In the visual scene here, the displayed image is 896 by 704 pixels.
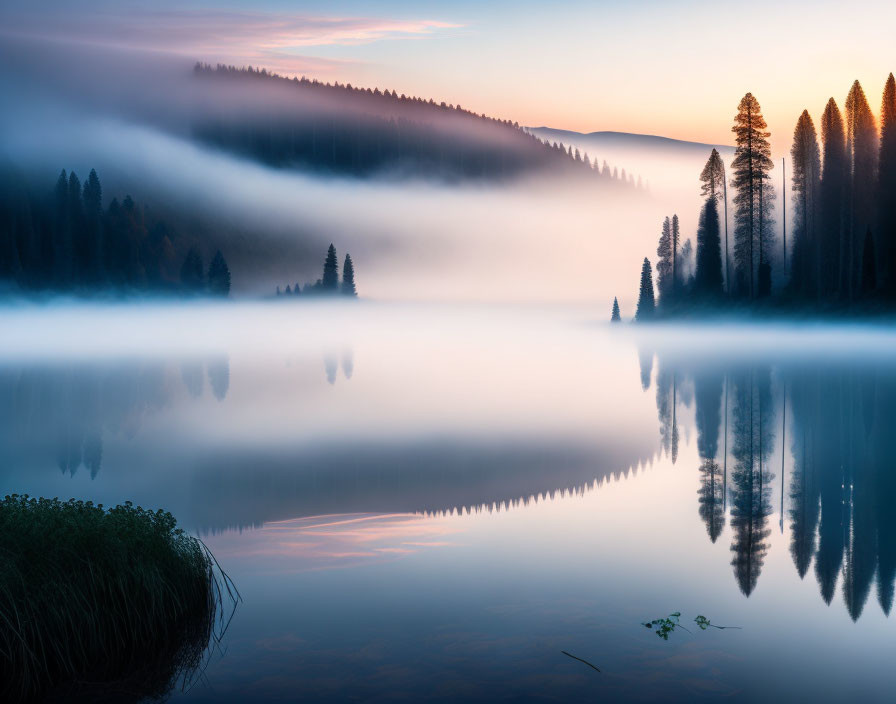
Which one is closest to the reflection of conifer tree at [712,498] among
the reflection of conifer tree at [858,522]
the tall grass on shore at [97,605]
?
the reflection of conifer tree at [858,522]

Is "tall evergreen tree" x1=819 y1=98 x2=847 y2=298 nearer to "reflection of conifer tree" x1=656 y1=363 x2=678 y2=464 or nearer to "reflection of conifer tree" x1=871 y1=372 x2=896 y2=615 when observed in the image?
"reflection of conifer tree" x1=656 y1=363 x2=678 y2=464

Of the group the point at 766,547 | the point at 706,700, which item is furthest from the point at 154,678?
the point at 766,547

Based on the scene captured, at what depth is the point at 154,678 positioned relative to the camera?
13.1m

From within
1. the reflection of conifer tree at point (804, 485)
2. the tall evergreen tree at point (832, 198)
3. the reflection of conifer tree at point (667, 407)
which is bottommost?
the reflection of conifer tree at point (667, 407)

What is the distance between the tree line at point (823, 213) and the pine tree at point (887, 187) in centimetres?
10

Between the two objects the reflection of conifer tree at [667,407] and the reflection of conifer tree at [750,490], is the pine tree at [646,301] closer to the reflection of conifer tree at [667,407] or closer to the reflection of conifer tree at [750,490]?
the reflection of conifer tree at [667,407]

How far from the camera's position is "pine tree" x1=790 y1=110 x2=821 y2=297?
98.4 m

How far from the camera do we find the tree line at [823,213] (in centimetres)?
9418

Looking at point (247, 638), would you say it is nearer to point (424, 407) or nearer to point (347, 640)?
point (347, 640)

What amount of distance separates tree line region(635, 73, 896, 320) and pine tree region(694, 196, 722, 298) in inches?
4.5

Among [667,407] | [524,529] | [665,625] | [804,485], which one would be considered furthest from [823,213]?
[665,625]

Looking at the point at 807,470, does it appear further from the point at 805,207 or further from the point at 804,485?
the point at 805,207

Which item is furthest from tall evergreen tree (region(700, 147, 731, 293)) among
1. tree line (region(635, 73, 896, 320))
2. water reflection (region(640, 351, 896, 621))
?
water reflection (region(640, 351, 896, 621))

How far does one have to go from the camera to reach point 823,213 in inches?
3880
